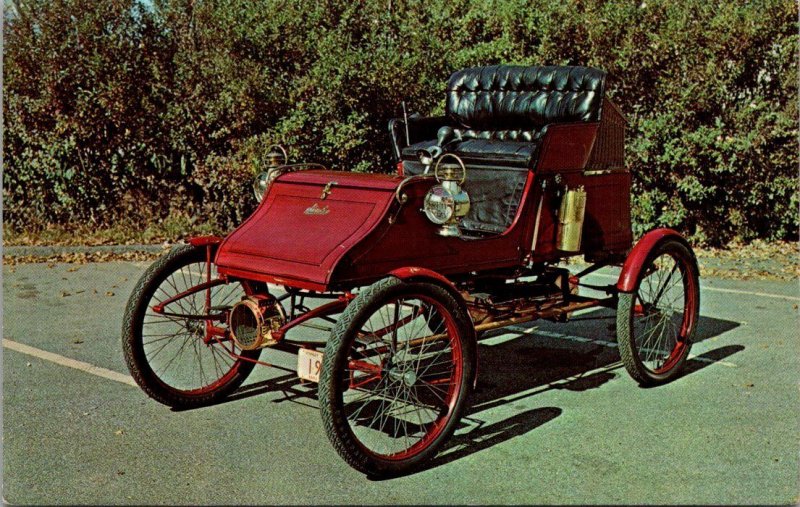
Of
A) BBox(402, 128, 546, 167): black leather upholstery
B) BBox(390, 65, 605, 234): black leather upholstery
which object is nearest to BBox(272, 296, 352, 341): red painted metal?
BBox(390, 65, 605, 234): black leather upholstery

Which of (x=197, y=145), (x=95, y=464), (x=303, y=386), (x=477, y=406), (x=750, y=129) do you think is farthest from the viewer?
(x=197, y=145)

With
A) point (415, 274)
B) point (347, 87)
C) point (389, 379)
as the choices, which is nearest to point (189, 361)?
point (389, 379)

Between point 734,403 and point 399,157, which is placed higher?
point 399,157

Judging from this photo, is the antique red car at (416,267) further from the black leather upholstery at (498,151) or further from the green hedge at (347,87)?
the green hedge at (347,87)

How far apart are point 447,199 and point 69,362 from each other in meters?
2.85

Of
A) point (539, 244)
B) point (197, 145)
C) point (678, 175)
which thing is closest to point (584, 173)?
point (539, 244)

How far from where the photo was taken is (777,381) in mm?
5668

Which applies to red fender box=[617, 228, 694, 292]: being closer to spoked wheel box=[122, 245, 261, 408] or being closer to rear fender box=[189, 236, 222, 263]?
spoked wheel box=[122, 245, 261, 408]

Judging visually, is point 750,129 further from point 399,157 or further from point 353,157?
point 399,157

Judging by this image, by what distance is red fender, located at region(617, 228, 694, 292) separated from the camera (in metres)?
5.41

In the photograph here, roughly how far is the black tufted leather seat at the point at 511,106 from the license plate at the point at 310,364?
6.20ft

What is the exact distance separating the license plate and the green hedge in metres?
6.06

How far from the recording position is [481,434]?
4.73m

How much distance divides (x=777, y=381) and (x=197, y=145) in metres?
7.18
